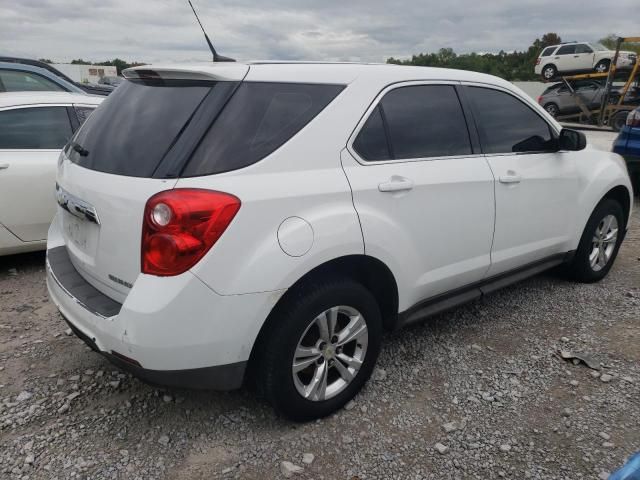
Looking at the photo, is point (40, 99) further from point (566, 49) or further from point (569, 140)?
point (566, 49)

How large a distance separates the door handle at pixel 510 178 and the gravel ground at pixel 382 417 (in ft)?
3.42

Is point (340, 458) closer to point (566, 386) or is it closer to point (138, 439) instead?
point (138, 439)

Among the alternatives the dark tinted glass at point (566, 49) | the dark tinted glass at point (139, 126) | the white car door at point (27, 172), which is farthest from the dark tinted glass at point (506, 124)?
the dark tinted glass at point (566, 49)

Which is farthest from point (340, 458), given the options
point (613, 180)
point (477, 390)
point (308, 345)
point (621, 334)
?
point (613, 180)

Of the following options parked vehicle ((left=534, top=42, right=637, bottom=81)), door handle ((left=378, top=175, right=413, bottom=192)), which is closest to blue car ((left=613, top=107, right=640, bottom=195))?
door handle ((left=378, top=175, right=413, bottom=192))

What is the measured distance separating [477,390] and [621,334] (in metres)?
1.35

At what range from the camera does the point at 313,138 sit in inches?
90.4

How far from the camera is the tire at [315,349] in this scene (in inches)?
87.6

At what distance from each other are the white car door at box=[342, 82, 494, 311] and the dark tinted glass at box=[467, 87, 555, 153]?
0.54ft

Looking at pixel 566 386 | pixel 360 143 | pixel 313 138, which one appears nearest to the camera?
pixel 313 138

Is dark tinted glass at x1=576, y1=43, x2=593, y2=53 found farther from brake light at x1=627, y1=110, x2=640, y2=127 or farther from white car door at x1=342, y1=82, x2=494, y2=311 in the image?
white car door at x1=342, y1=82, x2=494, y2=311

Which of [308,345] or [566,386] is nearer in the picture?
[308,345]

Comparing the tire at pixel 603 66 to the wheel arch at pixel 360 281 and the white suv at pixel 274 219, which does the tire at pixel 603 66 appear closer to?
the white suv at pixel 274 219

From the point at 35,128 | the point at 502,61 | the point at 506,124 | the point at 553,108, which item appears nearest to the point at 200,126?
the point at 506,124
